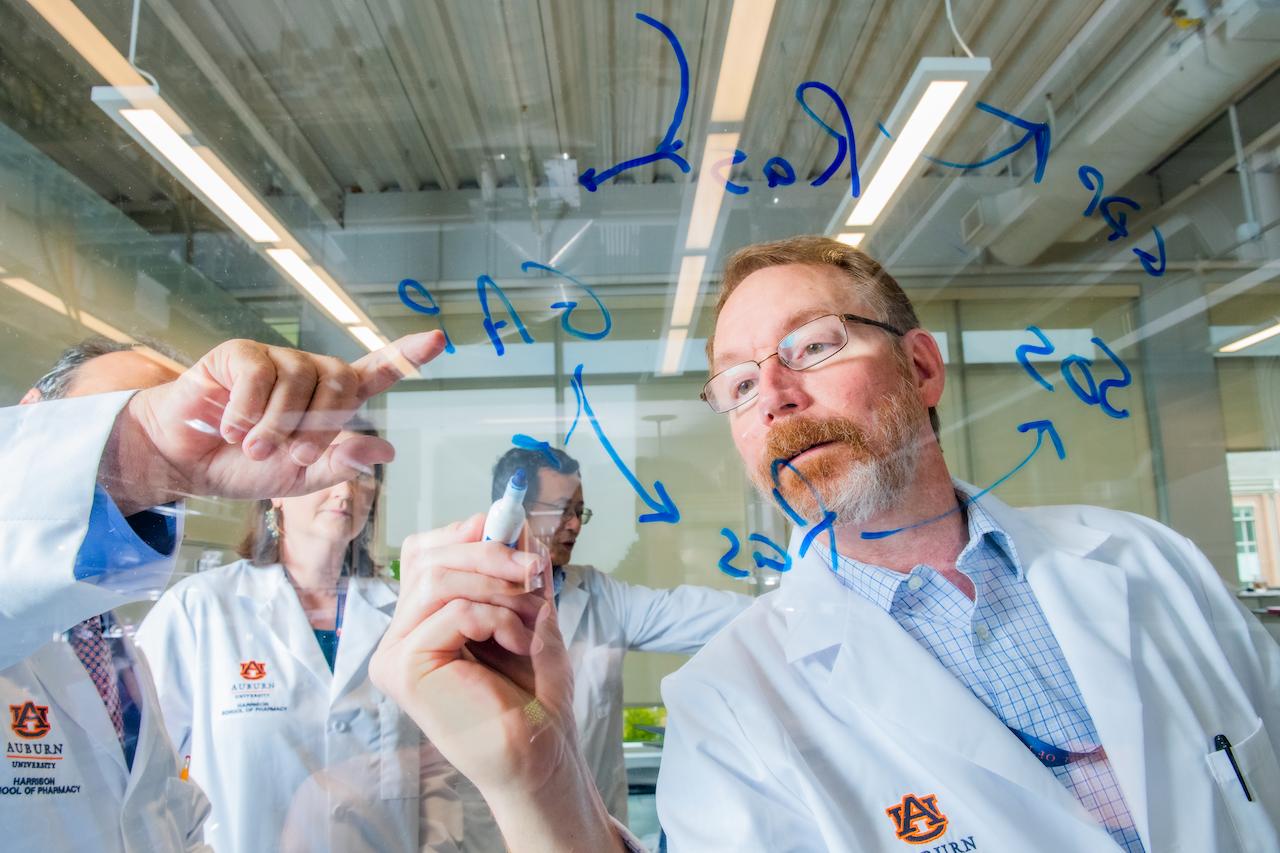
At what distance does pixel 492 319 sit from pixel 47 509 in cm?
34

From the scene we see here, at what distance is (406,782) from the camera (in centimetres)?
61

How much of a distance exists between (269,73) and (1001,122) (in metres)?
0.78

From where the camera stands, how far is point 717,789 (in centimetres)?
54

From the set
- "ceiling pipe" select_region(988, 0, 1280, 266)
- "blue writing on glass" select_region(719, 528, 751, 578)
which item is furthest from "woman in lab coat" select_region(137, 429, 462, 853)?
"ceiling pipe" select_region(988, 0, 1280, 266)

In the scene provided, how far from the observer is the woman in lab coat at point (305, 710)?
58 cm

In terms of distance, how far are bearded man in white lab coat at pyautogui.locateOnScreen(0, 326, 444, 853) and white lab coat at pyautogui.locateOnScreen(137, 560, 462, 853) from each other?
0.05 meters

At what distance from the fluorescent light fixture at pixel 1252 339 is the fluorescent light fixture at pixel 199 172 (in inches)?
48.0

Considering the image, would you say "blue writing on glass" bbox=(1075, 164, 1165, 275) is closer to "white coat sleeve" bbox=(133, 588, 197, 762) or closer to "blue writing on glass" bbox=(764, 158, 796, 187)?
"blue writing on glass" bbox=(764, 158, 796, 187)

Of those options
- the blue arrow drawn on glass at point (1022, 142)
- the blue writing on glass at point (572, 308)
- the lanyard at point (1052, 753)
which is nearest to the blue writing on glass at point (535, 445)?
the blue writing on glass at point (572, 308)

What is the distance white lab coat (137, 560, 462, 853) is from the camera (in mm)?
589

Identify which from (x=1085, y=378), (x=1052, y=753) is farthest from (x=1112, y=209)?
(x=1052, y=753)

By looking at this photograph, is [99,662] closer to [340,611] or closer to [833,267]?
[340,611]

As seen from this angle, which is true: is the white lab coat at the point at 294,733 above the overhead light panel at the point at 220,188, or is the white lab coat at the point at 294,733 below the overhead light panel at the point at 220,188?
below

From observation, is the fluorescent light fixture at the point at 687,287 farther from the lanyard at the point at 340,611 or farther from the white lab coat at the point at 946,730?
the lanyard at the point at 340,611
